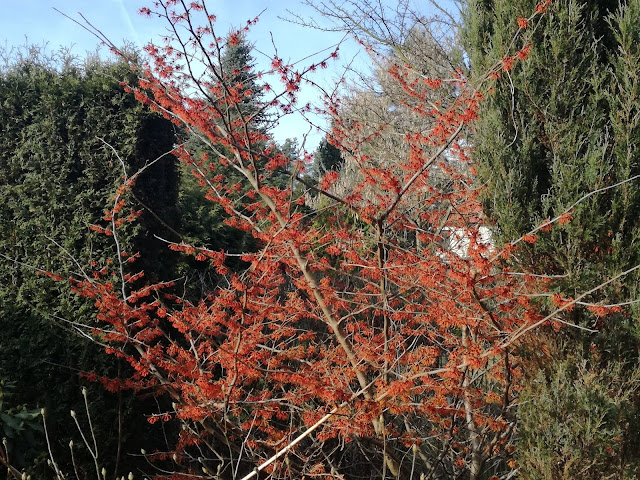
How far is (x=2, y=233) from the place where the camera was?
4992 millimetres

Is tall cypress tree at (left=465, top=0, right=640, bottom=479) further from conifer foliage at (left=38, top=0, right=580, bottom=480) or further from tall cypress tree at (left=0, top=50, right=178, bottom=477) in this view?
tall cypress tree at (left=0, top=50, right=178, bottom=477)

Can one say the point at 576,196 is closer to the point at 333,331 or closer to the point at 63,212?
the point at 333,331

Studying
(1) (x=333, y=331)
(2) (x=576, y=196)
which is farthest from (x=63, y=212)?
(2) (x=576, y=196)

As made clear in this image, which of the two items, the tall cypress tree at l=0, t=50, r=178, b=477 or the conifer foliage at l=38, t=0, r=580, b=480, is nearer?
the conifer foliage at l=38, t=0, r=580, b=480

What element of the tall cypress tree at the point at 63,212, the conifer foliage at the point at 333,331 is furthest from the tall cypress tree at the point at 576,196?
the tall cypress tree at the point at 63,212

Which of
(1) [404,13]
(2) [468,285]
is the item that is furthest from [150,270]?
(1) [404,13]

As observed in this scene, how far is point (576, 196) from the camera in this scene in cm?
327

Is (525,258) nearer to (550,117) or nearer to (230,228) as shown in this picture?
(550,117)

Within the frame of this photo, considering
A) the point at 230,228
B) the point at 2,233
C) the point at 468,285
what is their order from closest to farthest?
the point at 468,285 < the point at 2,233 < the point at 230,228

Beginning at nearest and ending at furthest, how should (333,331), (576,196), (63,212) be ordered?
(576,196)
(333,331)
(63,212)

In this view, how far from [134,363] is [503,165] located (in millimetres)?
2978

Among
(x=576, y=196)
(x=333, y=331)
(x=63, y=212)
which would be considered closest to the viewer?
(x=576, y=196)

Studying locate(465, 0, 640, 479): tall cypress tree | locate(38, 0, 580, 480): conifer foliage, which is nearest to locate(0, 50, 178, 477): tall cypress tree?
locate(38, 0, 580, 480): conifer foliage

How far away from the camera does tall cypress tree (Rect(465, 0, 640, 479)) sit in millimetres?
3094
